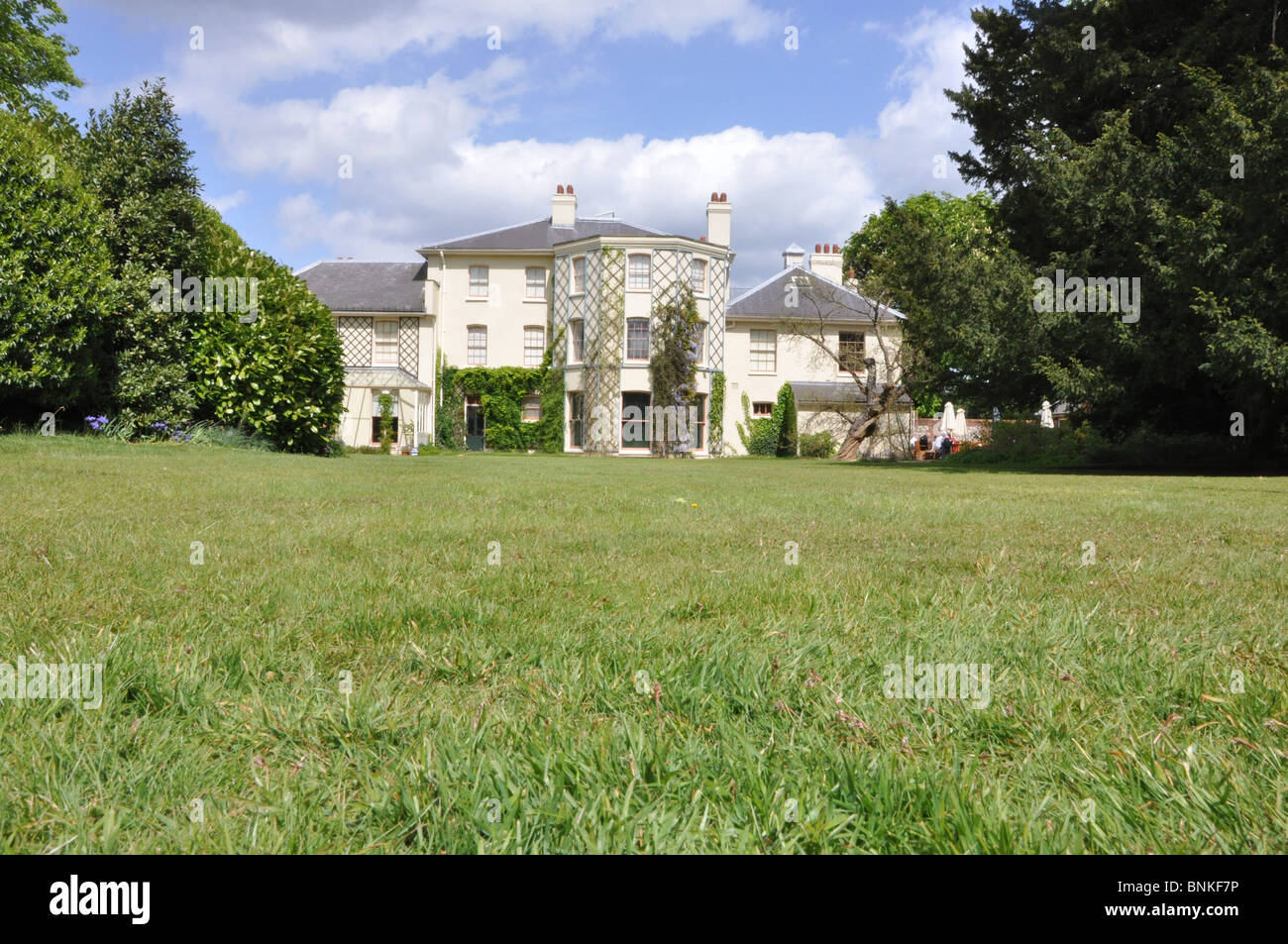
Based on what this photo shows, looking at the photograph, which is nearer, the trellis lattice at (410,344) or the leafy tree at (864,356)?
the leafy tree at (864,356)

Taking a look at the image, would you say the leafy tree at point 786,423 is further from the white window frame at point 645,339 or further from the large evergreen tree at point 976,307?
the large evergreen tree at point 976,307

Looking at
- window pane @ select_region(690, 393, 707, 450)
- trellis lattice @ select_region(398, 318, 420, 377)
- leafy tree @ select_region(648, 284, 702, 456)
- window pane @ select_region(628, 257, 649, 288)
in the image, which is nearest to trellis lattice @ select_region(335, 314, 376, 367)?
trellis lattice @ select_region(398, 318, 420, 377)

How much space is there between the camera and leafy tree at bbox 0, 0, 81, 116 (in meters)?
23.6

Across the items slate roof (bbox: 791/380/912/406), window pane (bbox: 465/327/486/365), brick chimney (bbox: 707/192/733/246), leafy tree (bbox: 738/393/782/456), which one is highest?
brick chimney (bbox: 707/192/733/246)

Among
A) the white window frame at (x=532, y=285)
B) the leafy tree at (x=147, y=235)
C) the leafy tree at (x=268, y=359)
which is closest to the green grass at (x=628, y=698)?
the leafy tree at (x=147, y=235)

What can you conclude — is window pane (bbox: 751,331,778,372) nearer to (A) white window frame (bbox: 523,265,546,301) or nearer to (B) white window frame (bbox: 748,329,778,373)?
(B) white window frame (bbox: 748,329,778,373)

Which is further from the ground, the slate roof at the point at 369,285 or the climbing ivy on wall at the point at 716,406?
the slate roof at the point at 369,285

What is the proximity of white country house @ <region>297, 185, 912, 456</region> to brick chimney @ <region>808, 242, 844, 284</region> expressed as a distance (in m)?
3.23

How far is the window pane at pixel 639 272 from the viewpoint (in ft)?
108

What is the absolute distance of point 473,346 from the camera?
35031 mm

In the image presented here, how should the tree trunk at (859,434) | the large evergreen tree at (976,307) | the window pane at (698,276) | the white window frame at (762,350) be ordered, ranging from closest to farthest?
the large evergreen tree at (976,307) < the tree trunk at (859,434) < the window pane at (698,276) < the white window frame at (762,350)

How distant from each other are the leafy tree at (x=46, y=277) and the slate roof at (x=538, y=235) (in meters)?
20.8

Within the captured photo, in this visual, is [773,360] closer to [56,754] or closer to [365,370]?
[365,370]

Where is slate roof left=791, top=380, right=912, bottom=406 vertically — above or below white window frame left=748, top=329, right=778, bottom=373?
below
